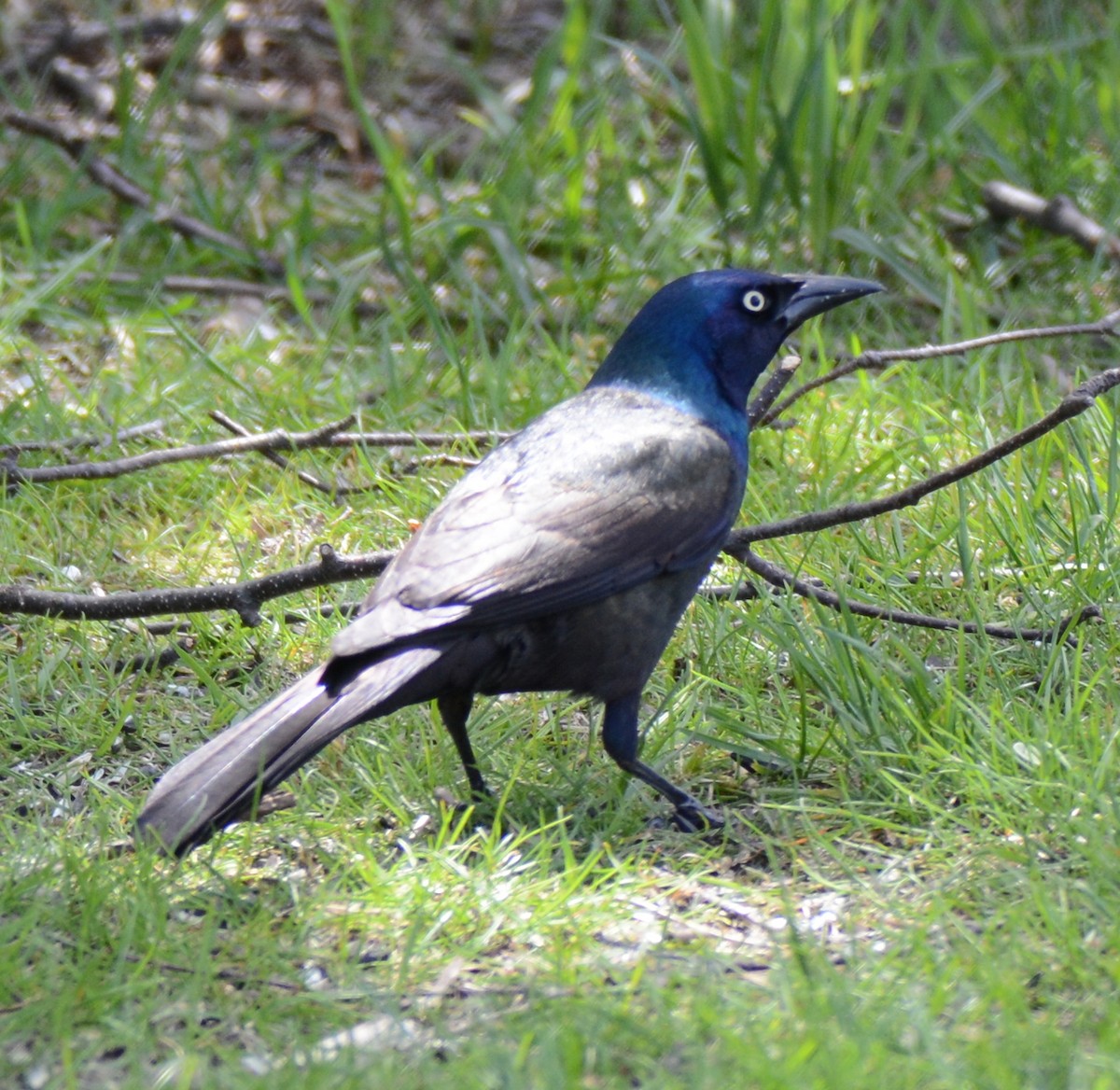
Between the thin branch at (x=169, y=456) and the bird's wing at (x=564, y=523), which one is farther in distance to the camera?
the thin branch at (x=169, y=456)

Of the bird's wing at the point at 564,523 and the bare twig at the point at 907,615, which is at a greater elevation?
the bird's wing at the point at 564,523

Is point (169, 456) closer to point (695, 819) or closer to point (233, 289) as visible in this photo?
point (695, 819)

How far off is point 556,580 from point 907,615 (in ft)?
2.79

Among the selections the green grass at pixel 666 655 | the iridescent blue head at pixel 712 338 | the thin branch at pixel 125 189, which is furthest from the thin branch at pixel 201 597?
the thin branch at pixel 125 189

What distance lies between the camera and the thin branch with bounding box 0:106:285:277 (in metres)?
5.39

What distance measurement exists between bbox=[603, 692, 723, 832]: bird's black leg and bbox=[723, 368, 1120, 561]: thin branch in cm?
40

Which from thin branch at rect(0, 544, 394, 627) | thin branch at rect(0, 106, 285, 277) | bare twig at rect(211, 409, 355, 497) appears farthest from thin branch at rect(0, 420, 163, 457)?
thin branch at rect(0, 106, 285, 277)

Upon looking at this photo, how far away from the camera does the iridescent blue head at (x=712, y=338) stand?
130 inches

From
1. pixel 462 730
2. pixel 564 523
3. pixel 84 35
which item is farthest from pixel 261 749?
pixel 84 35

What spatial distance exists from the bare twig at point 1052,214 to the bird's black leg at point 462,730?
9.76 ft

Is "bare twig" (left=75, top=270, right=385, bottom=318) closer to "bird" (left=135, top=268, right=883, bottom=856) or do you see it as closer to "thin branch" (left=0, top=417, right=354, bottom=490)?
"thin branch" (left=0, top=417, right=354, bottom=490)

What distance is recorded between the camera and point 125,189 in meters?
5.55

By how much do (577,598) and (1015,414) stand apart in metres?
1.84

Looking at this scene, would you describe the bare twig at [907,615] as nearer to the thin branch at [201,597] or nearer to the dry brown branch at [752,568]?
the dry brown branch at [752,568]
